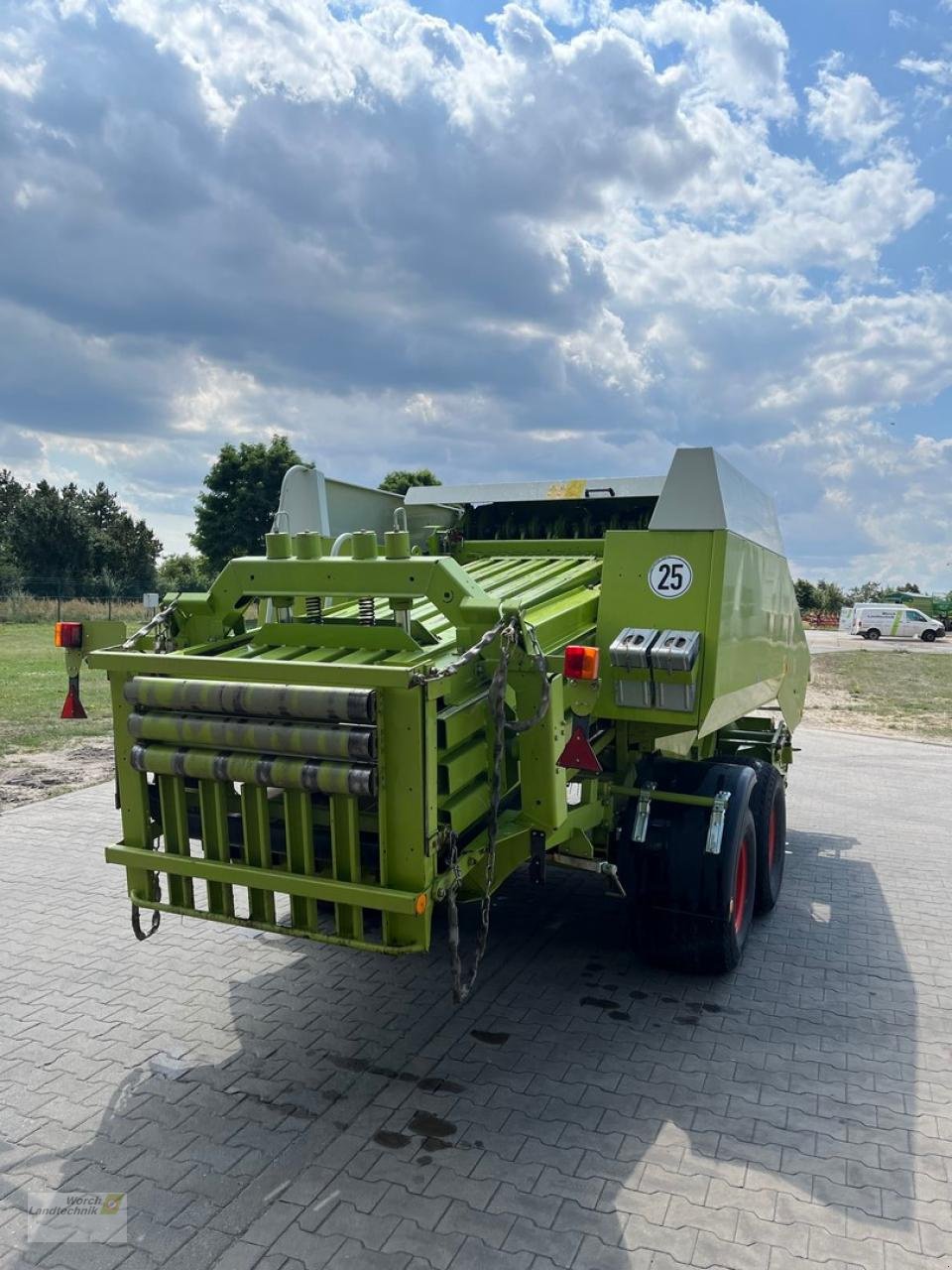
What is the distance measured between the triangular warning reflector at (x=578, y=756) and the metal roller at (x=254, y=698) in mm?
940

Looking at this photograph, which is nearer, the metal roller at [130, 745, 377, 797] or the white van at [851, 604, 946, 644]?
the metal roller at [130, 745, 377, 797]

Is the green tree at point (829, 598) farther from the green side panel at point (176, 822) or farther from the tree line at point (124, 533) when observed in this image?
the green side panel at point (176, 822)

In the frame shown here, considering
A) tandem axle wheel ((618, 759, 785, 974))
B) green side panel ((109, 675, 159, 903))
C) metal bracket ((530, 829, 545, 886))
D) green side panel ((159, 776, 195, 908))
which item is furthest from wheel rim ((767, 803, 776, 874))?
green side panel ((109, 675, 159, 903))

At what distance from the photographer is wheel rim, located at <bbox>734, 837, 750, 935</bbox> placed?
4.62m

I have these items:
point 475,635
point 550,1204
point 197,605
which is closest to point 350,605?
point 197,605

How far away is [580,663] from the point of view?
3.57 metres

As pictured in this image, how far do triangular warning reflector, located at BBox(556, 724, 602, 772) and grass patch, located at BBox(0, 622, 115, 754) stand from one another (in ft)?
14.1

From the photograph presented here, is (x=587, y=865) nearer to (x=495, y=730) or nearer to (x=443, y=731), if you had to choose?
(x=495, y=730)

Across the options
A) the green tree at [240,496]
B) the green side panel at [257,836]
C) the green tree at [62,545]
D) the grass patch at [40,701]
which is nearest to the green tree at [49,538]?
the green tree at [62,545]

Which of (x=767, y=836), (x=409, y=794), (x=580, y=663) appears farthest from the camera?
(x=767, y=836)

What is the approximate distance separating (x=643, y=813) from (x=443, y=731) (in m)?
1.50

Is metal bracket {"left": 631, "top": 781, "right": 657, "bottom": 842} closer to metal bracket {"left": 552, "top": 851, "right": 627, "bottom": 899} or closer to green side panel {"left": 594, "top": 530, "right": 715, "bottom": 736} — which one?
metal bracket {"left": 552, "top": 851, "right": 627, "bottom": 899}

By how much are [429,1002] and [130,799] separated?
1726 mm

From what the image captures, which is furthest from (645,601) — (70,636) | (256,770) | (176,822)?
(70,636)
